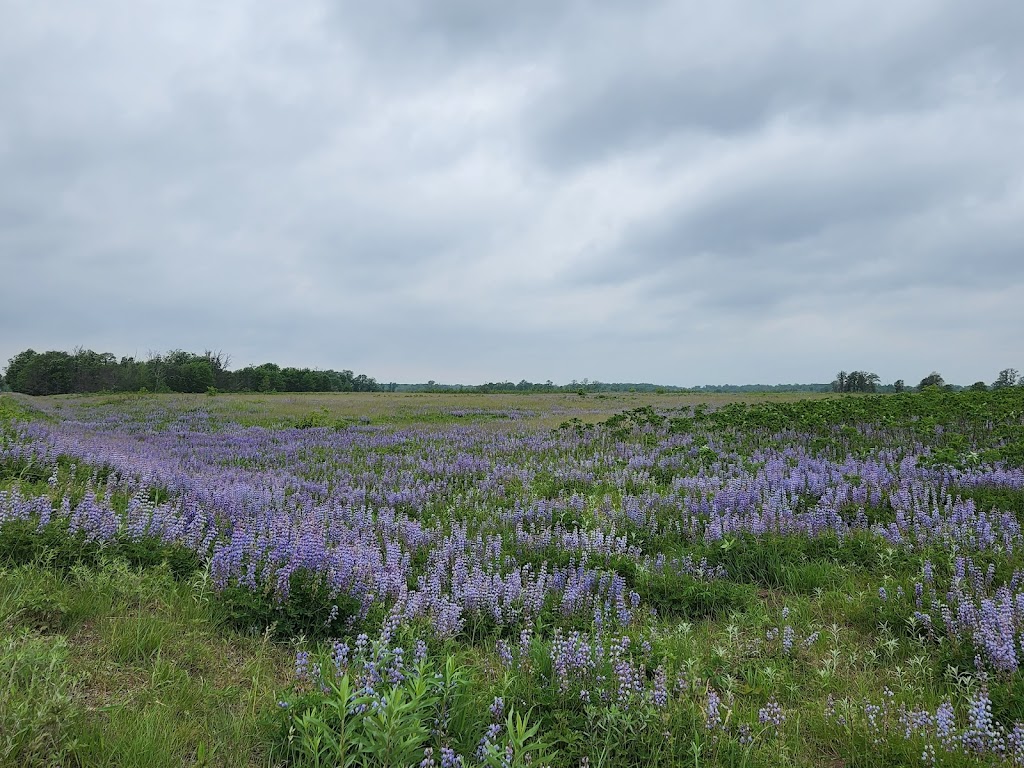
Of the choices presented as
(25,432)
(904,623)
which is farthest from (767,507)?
(25,432)

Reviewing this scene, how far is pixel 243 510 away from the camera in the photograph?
775 cm

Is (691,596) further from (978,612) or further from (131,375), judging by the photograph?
(131,375)

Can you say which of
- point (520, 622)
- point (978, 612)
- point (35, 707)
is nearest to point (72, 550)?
point (35, 707)

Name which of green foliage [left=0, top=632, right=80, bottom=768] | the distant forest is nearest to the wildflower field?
green foliage [left=0, top=632, right=80, bottom=768]

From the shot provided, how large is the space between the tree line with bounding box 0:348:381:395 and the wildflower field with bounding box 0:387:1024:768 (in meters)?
97.9

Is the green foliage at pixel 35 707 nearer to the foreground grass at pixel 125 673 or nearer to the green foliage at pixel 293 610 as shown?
the foreground grass at pixel 125 673

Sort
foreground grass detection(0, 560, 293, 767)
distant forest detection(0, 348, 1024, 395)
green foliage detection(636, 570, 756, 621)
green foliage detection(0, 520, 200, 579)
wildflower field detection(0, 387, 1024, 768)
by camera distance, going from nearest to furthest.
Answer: foreground grass detection(0, 560, 293, 767) → wildflower field detection(0, 387, 1024, 768) → green foliage detection(0, 520, 200, 579) → green foliage detection(636, 570, 756, 621) → distant forest detection(0, 348, 1024, 395)

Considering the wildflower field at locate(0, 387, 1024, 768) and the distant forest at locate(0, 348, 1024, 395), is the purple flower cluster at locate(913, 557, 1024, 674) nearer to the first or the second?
the wildflower field at locate(0, 387, 1024, 768)

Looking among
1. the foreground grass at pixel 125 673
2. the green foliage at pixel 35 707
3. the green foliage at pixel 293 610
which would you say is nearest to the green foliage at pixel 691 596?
the green foliage at pixel 293 610

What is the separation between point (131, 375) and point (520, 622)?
128 metres

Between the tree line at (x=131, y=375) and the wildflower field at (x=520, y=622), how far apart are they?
97863mm

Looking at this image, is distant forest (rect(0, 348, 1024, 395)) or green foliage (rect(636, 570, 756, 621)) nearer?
green foliage (rect(636, 570, 756, 621))

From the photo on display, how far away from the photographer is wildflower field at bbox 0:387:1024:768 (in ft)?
9.84

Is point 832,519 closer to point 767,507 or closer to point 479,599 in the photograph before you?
point 767,507
